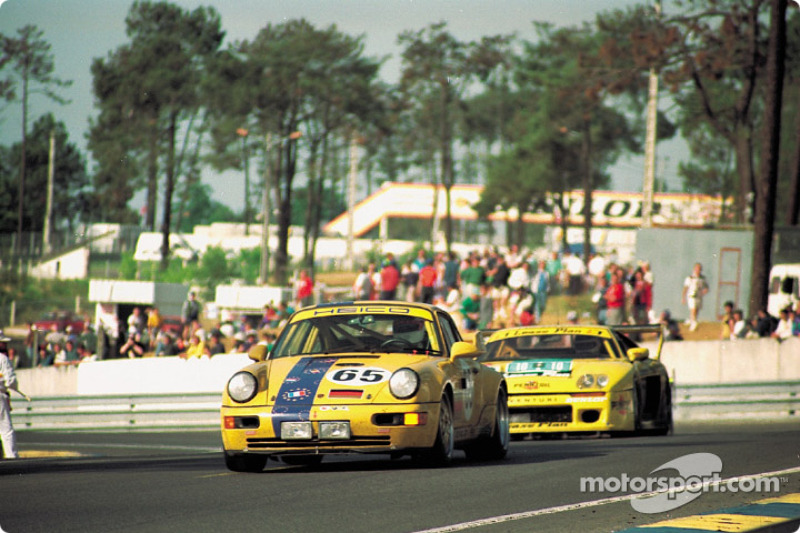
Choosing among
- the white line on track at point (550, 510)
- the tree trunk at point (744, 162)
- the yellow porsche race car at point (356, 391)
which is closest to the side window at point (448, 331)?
the yellow porsche race car at point (356, 391)

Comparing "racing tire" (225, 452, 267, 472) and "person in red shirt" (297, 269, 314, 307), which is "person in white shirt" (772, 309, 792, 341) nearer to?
"person in red shirt" (297, 269, 314, 307)

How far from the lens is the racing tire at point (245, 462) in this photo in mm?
9656

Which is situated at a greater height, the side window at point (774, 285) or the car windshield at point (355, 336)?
the side window at point (774, 285)

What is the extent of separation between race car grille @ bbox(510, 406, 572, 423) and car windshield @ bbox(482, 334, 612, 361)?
→ 751 millimetres

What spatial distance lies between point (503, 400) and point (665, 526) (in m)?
5.01

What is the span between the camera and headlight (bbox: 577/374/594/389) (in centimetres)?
1347

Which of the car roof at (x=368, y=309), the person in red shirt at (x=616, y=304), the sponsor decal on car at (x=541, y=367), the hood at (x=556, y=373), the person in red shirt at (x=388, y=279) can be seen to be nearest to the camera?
the car roof at (x=368, y=309)

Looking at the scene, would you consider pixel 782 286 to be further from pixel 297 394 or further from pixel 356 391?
pixel 297 394

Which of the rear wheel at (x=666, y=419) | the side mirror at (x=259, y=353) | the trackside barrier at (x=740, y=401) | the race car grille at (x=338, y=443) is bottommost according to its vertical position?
the trackside barrier at (x=740, y=401)

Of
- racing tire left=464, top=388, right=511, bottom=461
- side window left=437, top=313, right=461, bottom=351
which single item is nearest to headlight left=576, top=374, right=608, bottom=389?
racing tire left=464, top=388, right=511, bottom=461

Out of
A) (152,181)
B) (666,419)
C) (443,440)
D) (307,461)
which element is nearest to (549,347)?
(666,419)
